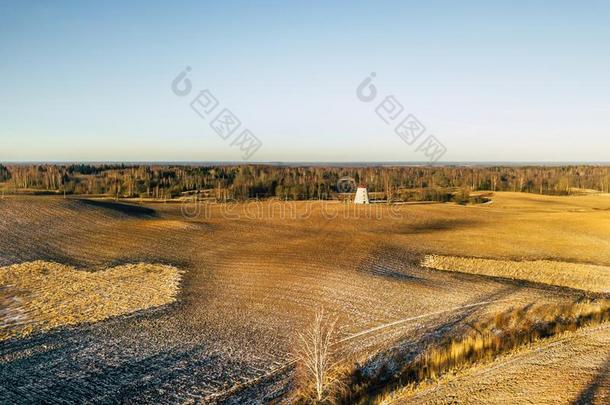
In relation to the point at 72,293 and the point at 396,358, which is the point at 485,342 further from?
the point at 72,293

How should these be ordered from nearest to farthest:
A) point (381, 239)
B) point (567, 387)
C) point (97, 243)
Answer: point (567, 387)
point (97, 243)
point (381, 239)

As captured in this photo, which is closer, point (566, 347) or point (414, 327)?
point (566, 347)

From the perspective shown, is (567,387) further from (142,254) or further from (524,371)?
Answer: (142,254)

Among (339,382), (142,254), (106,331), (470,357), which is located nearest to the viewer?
(339,382)

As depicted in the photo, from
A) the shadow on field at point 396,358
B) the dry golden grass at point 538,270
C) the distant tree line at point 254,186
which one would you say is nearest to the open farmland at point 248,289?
the shadow on field at point 396,358

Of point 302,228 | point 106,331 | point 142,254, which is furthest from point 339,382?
point 302,228

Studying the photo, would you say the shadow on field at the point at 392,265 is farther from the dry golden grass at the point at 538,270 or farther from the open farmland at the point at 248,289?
the dry golden grass at the point at 538,270
